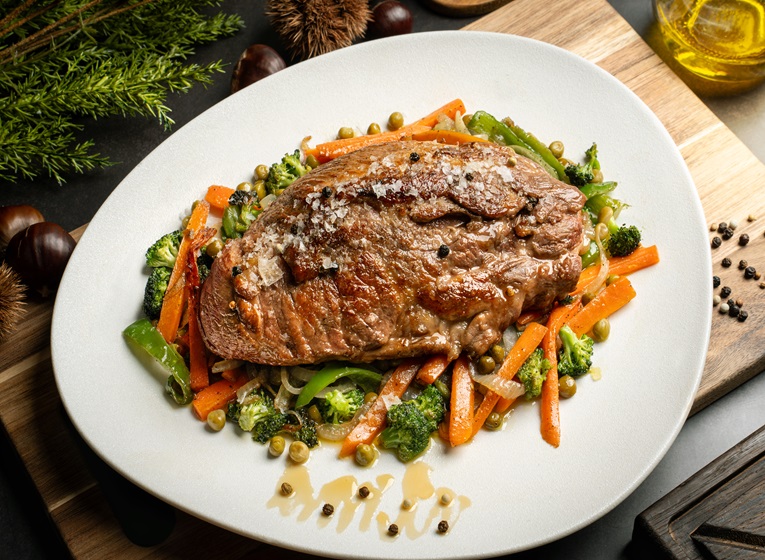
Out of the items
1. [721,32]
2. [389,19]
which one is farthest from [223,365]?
[721,32]

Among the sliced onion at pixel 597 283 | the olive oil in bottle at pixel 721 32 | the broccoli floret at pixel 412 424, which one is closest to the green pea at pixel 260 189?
the broccoli floret at pixel 412 424

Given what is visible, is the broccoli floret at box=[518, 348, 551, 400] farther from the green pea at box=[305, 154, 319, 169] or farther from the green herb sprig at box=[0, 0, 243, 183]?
the green herb sprig at box=[0, 0, 243, 183]

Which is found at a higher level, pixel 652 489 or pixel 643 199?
pixel 643 199

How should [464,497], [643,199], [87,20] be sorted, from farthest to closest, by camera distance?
[87,20]
[643,199]
[464,497]

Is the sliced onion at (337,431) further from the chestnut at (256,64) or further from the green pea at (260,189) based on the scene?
the chestnut at (256,64)

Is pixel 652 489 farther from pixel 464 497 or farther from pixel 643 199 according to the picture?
pixel 643 199

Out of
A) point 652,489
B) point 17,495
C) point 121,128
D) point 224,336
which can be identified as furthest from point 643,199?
point 17,495

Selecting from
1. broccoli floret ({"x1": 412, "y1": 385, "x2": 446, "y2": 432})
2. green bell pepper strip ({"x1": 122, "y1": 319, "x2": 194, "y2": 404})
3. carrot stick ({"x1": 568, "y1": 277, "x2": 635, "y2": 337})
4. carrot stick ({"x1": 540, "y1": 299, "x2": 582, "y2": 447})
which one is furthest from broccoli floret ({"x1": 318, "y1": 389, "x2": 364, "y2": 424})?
carrot stick ({"x1": 568, "y1": 277, "x2": 635, "y2": 337})
